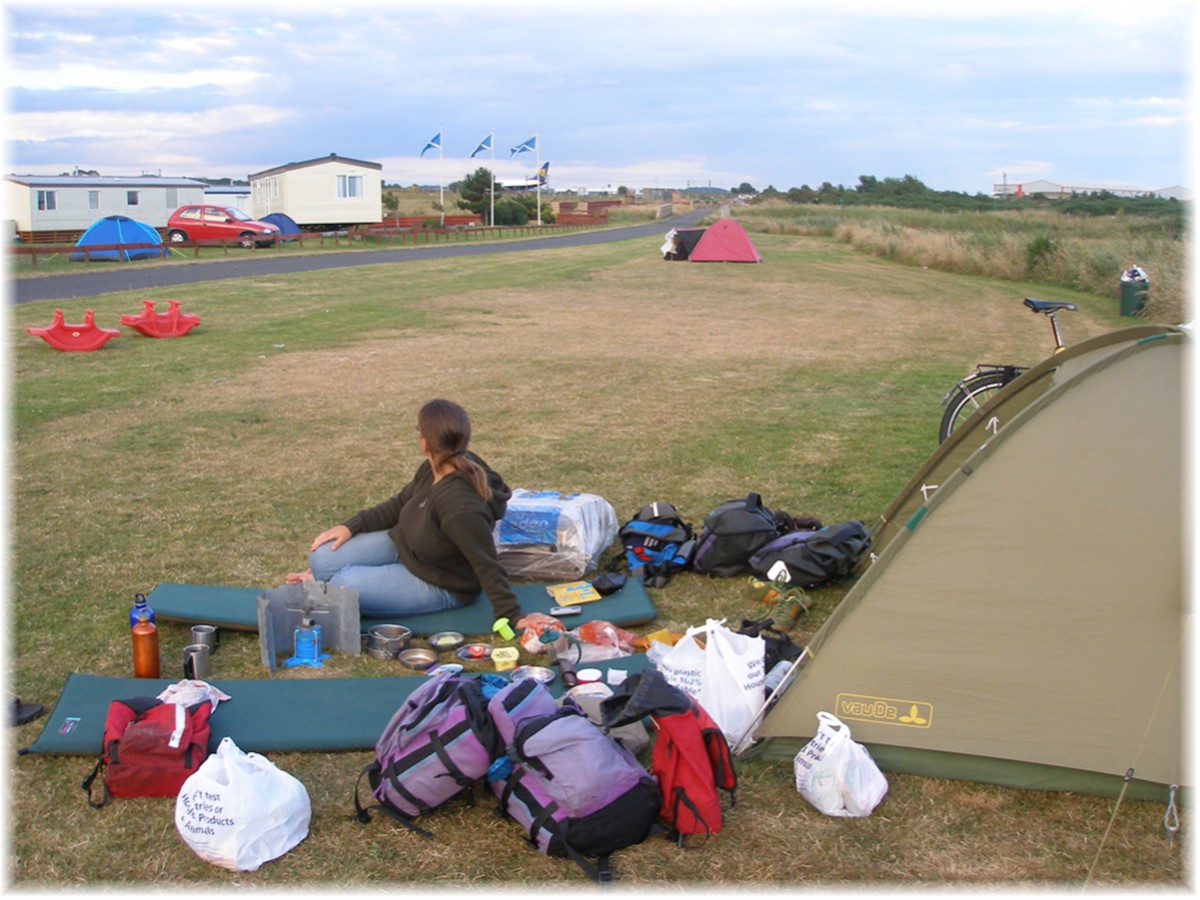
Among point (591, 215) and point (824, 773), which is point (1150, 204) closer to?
point (591, 215)

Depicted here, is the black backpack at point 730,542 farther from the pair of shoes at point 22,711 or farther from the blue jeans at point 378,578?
the pair of shoes at point 22,711

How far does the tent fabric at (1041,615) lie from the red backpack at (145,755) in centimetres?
208

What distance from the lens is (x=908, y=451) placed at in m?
8.86

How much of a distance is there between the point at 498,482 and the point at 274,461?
143 inches

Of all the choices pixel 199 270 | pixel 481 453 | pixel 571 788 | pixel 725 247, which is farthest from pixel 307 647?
pixel 725 247

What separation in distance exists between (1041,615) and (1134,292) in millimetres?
16208

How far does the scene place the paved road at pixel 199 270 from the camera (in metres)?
20.2

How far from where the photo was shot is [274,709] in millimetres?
4348

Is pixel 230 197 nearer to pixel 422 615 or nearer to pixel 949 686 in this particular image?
pixel 422 615

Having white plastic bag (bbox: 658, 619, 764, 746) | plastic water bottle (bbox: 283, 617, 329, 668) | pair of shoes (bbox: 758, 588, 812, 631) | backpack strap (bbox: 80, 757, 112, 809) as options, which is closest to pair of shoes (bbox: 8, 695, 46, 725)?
backpack strap (bbox: 80, 757, 112, 809)

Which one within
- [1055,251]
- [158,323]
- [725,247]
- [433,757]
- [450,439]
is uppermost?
[725,247]

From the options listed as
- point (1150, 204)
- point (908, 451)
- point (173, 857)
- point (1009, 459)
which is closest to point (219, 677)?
point (173, 857)

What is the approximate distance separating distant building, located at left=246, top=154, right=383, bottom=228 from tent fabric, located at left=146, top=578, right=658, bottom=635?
3780cm

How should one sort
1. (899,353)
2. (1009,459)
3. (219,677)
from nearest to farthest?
(1009,459) < (219,677) < (899,353)
